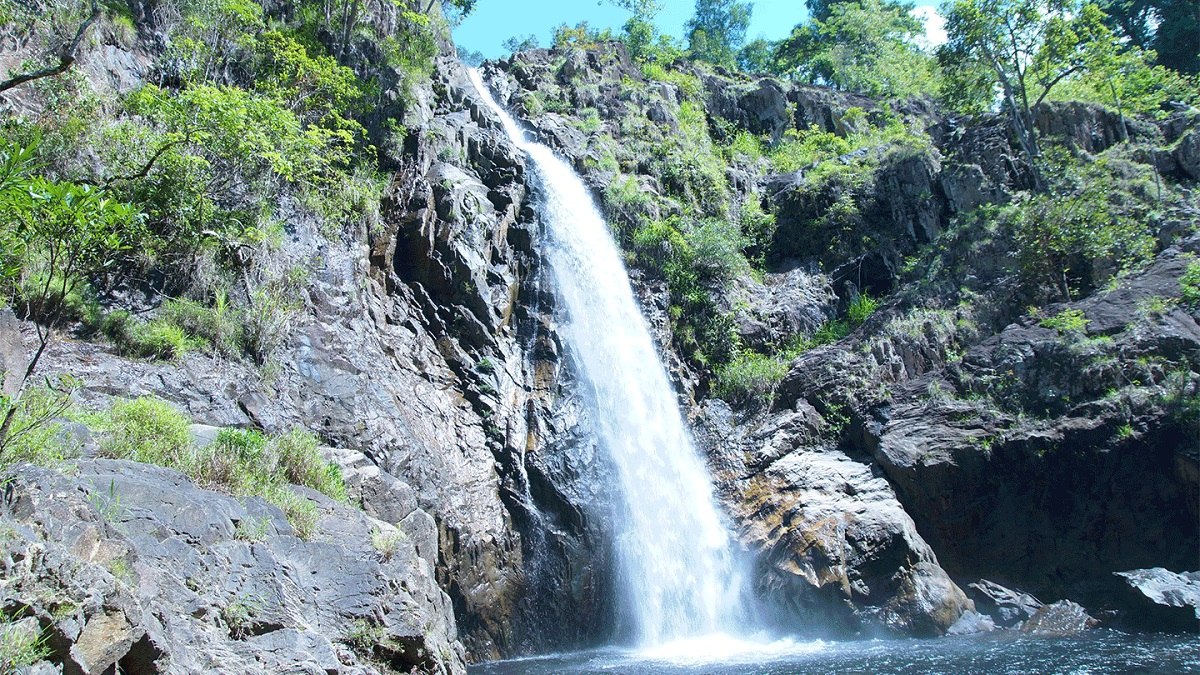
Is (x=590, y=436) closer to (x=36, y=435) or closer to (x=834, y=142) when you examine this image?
(x=36, y=435)

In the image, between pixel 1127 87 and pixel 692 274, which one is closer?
pixel 692 274

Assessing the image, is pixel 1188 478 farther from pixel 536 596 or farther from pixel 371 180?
pixel 371 180

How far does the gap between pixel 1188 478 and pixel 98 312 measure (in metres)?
17.3

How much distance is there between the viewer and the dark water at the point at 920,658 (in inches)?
394

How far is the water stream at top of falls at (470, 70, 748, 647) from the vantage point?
1386 cm

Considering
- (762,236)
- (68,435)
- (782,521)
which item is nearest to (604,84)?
(762,236)

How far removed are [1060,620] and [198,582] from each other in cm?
1327

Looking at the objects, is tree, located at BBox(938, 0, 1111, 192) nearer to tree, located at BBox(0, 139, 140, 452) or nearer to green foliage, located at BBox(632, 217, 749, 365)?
green foliage, located at BBox(632, 217, 749, 365)

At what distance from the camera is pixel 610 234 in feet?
67.2

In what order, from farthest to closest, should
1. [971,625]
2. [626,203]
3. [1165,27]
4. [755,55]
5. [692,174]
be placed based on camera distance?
[755,55], [1165,27], [692,174], [626,203], [971,625]

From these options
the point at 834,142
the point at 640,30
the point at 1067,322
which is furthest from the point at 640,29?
the point at 1067,322

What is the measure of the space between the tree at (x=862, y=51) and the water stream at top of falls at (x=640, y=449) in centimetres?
2133

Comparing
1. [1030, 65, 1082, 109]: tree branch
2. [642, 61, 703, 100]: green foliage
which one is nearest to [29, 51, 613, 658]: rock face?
[642, 61, 703, 100]: green foliage

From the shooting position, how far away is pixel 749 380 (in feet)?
58.5
